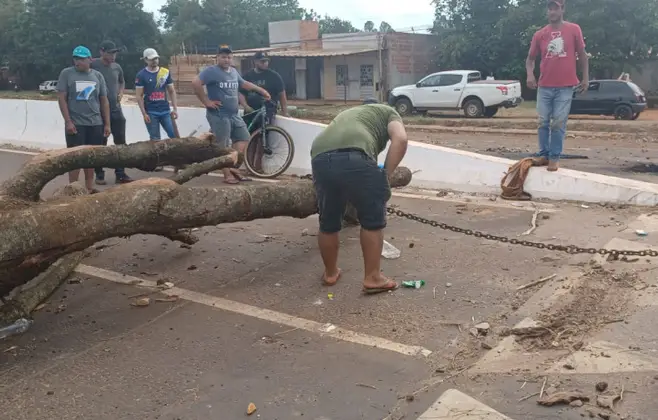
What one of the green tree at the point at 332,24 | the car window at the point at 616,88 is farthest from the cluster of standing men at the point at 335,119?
the green tree at the point at 332,24

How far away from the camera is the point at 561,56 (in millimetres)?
7793

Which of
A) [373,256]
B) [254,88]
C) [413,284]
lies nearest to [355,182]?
[373,256]

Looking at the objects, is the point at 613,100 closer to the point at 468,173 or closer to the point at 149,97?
the point at 468,173

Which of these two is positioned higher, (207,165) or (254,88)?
(254,88)

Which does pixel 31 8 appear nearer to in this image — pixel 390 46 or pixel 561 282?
pixel 390 46

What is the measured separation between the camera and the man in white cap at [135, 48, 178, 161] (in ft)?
31.6

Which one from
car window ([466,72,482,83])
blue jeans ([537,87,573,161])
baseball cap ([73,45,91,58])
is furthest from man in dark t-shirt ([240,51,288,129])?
car window ([466,72,482,83])

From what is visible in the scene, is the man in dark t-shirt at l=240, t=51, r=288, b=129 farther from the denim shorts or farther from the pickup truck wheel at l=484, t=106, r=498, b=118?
the pickup truck wheel at l=484, t=106, r=498, b=118

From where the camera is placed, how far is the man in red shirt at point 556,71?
7789 millimetres

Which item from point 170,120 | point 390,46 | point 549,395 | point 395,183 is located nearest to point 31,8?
point 390,46

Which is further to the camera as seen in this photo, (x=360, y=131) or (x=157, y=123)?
(x=157, y=123)

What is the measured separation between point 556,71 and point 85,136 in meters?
5.79

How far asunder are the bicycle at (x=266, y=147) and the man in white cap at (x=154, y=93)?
48.5 inches

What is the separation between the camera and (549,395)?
3.36 metres
